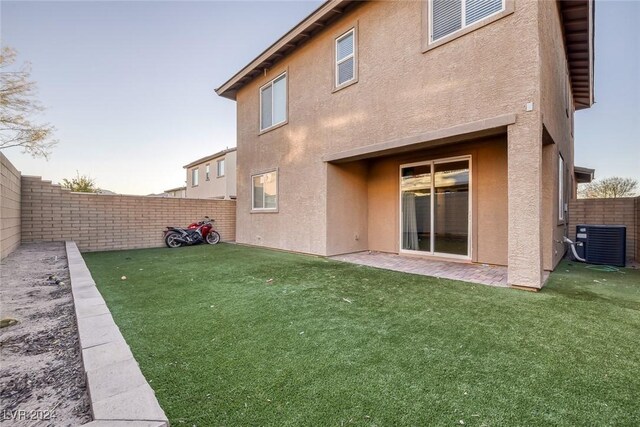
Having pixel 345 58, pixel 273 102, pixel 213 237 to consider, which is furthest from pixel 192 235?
pixel 345 58

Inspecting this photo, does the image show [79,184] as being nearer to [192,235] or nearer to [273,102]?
[192,235]

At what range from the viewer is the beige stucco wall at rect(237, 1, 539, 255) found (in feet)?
14.7

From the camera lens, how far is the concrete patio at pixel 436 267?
4.90 meters

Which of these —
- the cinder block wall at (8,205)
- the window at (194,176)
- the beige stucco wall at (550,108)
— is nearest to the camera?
the beige stucco wall at (550,108)

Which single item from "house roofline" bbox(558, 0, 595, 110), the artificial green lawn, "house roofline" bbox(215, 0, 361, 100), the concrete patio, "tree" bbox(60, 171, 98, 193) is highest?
A: "house roofline" bbox(215, 0, 361, 100)

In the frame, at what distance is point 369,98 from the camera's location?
641 cm

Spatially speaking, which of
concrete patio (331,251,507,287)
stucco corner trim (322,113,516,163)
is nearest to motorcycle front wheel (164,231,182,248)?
concrete patio (331,251,507,287)

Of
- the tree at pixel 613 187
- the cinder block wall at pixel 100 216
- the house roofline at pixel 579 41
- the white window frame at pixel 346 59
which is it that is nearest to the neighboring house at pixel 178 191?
the cinder block wall at pixel 100 216

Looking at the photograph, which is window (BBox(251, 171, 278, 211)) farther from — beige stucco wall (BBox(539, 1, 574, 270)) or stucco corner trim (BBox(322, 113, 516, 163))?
beige stucco wall (BBox(539, 1, 574, 270))

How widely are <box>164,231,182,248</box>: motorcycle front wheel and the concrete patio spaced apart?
21.0 feet

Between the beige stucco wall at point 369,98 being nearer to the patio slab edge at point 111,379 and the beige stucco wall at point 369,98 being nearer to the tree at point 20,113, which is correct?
the patio slab edge at point 111,379

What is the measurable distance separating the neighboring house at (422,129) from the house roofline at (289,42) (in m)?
0.06

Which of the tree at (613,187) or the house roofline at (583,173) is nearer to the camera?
the house roofline at (583,173)

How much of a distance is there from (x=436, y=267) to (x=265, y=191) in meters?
6.14
